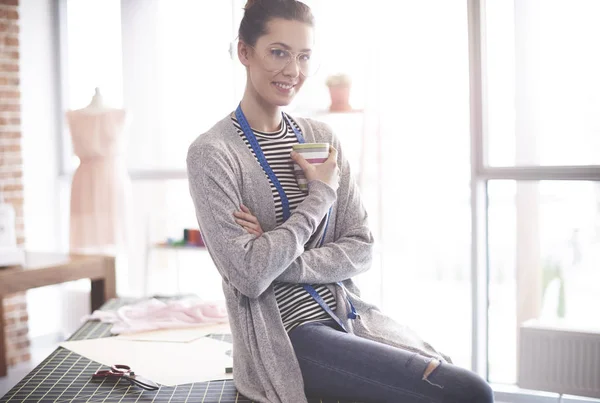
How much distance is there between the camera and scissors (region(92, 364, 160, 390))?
6.02ft

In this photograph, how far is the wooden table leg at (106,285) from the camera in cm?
320

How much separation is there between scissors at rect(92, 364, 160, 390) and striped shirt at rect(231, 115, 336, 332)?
16.9 inches

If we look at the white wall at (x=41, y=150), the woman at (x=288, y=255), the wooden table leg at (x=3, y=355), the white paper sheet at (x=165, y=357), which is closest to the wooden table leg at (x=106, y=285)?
the wooden table leg at (x=3, y=355)

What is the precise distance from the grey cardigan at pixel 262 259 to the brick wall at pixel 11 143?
9.00 feet

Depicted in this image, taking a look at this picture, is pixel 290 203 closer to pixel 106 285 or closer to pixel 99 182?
pixel 106 285

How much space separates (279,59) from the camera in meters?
1.73

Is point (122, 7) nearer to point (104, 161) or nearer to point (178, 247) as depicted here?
point (104, 161)

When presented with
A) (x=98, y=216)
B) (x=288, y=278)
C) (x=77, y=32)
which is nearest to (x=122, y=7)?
(x=77, y=32)

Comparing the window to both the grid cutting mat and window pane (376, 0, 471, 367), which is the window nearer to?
window pane (376, 0, 471, 367)

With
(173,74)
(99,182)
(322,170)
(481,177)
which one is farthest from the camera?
(173,74)

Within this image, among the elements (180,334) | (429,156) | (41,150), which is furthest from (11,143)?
(429,156)

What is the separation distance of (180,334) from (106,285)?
939 mm

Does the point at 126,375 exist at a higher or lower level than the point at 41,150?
lower

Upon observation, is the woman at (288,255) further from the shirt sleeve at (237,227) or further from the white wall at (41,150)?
the white wall at (41,150)
